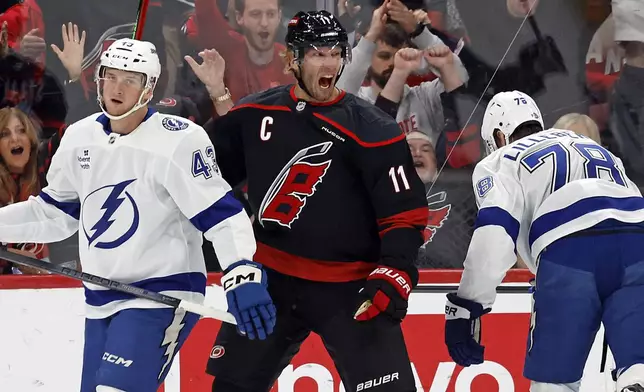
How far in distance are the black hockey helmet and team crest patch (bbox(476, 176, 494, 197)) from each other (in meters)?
0.52

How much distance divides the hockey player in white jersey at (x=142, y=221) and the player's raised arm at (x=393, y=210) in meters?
0.33

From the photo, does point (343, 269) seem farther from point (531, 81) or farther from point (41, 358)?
point (531, 81)

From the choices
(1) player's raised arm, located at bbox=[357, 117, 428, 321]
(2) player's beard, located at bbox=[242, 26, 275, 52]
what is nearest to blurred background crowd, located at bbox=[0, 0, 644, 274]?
(2) player's beard, located at bbox=[242, 26, 275, 52]

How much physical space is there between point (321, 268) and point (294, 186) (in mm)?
250

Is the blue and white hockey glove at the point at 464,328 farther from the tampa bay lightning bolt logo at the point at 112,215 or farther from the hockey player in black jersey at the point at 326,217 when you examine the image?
the tampa bay lightning bolt logo at the point at 112,215

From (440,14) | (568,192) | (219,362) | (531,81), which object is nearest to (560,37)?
(531,81)

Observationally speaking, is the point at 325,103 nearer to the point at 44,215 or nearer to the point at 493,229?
the point at 493,229

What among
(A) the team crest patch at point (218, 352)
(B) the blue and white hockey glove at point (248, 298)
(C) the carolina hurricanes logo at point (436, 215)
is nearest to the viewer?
(B) the blue and white hockey glove at point (248, 298)

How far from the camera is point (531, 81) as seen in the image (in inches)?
173

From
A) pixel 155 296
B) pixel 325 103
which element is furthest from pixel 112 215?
pixel 325 103

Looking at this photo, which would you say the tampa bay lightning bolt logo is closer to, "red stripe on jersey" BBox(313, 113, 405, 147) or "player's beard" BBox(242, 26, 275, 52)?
"red stripe on jersey" BBox(313, 113, 405, 147)

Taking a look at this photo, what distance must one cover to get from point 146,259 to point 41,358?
4.06 feet

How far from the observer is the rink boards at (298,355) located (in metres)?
3.81

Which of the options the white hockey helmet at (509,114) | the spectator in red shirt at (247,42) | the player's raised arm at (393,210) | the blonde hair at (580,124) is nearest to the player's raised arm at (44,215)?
the player's raised arm at (393,210)
